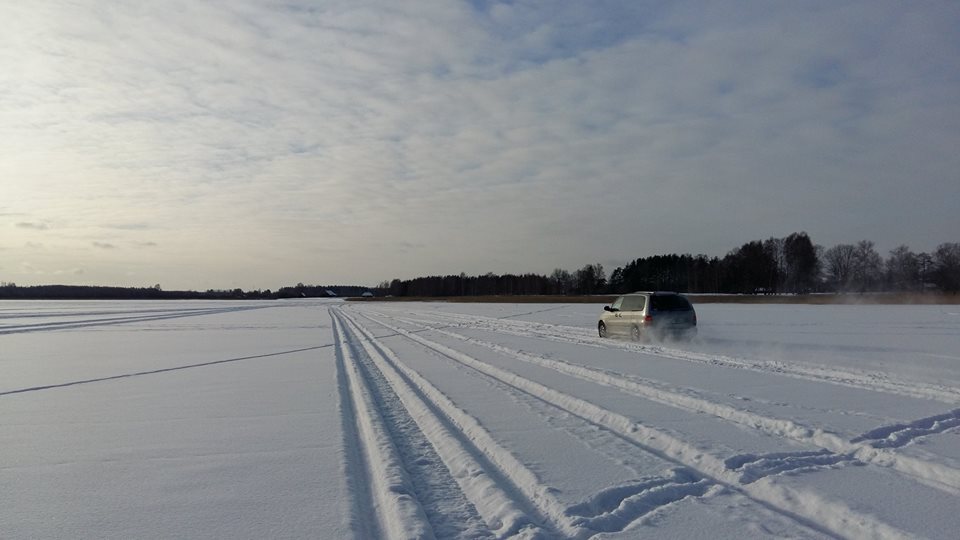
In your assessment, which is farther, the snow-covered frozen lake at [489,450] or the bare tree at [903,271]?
the bare tree at [903,271]

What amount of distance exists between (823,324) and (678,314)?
1151 cm

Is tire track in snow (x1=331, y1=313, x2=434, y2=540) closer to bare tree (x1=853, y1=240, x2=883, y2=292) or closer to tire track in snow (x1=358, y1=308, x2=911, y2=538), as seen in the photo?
tire track in snow (x1=358, y1=308, x2=911, y2=538)

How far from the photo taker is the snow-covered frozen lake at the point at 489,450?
4574mm

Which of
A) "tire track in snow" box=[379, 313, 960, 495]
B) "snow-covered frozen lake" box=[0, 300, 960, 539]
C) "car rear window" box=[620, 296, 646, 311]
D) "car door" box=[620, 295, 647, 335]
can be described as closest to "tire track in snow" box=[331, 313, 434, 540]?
"snow-covered frozen lake" box=[0, 300, 960, 539]

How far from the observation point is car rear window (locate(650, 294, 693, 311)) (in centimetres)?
1889

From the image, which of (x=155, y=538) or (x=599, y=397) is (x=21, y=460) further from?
(x=599, y=397)

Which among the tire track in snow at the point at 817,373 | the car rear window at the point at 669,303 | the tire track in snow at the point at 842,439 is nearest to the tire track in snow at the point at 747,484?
the tire track in snow at the point at 842,439

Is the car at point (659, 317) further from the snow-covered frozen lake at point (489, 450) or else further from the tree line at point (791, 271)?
the tree line at point (791, 271)

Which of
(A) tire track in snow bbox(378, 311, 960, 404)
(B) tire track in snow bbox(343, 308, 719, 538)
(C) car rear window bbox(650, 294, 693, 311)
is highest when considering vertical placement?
(C) car rear window bbox(650, 294, 693, 311)

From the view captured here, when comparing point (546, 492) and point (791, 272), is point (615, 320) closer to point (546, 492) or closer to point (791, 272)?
point (546, 492)

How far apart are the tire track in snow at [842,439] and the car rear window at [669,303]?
8.74 metres

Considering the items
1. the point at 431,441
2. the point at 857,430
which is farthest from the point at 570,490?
the point at 857,430

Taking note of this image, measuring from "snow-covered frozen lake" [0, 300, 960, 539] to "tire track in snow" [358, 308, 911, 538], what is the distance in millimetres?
23

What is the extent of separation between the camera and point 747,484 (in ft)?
17.3
